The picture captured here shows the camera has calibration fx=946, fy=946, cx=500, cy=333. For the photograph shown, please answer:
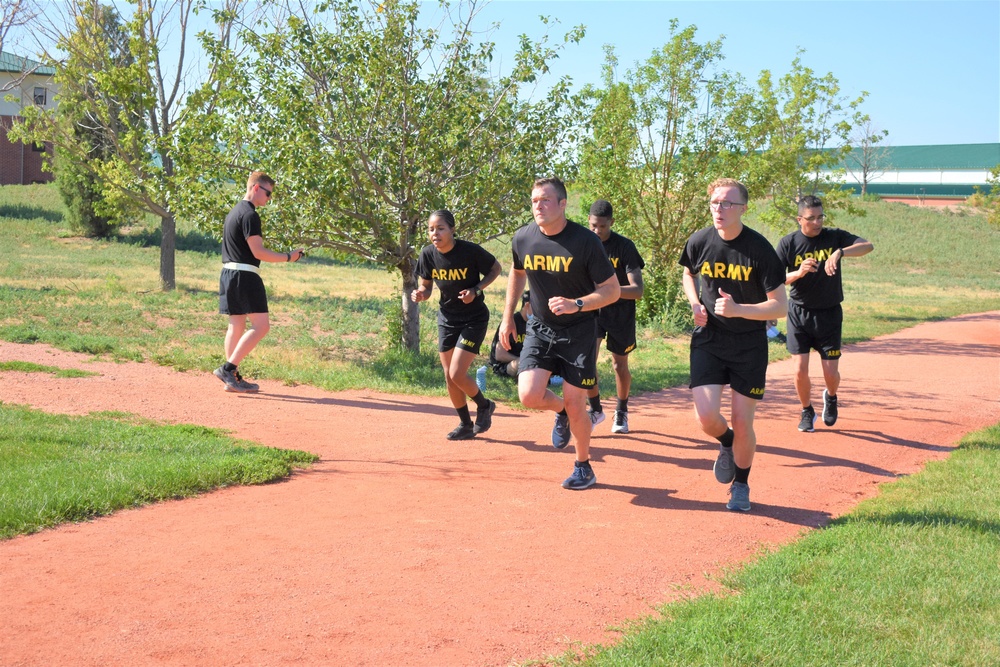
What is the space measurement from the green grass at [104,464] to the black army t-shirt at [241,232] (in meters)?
2.43

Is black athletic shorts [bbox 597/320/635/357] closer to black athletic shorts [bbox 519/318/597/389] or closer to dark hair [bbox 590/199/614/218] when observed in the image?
dark hair [bbox 590/199/614/218]

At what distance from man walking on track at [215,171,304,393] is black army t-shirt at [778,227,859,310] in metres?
5.19

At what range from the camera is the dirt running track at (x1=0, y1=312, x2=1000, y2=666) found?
13.9ft

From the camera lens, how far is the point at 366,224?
12992 mm

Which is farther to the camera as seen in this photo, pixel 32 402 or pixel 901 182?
pixel 901 182

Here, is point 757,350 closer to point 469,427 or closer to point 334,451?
point 469,427

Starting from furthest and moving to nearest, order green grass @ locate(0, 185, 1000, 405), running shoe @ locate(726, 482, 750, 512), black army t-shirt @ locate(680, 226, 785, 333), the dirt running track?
green grass @ locate(0, 185, 1000, 405) < running shoe @ locate(726, 482, 750, 512) < black army t-shirt @ locate(680, 226, 785, 333) < the dirt running track

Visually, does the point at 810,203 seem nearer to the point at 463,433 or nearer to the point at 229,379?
the point at 463,433

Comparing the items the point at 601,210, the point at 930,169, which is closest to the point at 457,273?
the point at 601,210

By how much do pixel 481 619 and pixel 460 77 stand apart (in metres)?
9.16

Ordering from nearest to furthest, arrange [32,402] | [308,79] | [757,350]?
1. [757,350]
2. [32,402]
3. [308,79]

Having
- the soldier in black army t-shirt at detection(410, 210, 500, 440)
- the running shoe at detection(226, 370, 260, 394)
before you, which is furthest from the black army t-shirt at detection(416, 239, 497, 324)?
the running shoe at detection(226, 370, 260, 394)

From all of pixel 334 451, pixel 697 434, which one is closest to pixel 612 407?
pixel 697 434

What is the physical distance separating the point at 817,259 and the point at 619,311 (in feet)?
6.30
